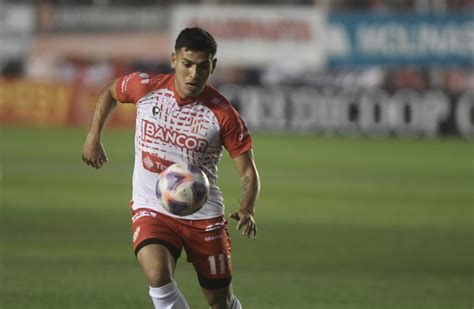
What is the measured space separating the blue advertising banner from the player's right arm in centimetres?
3000

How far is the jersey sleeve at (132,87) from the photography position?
788cm

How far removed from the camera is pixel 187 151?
25.3 feet

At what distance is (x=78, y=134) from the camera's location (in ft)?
110

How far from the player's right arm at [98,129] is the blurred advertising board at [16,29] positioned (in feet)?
103

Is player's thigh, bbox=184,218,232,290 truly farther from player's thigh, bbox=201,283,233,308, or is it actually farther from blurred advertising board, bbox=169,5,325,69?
blurred advertising board, bbox=169,5,325,69

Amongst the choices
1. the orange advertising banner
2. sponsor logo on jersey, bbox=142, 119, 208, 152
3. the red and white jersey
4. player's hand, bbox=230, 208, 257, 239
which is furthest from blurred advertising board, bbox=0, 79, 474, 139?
player's hand, bbox=230, 208, 257, 239

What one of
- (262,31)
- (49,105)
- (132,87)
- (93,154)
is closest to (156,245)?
(93,154)

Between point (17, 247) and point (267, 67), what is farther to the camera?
point (267, 67)

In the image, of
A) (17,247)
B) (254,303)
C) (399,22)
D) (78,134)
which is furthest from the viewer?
(399,22)

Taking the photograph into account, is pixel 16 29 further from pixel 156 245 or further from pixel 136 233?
pixel 156 245

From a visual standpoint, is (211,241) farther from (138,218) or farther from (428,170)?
(428,170)

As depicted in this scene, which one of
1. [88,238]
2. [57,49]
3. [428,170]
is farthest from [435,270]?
[57,49]

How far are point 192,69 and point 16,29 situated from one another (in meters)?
32.4

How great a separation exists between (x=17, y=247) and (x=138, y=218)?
5.76 meters
